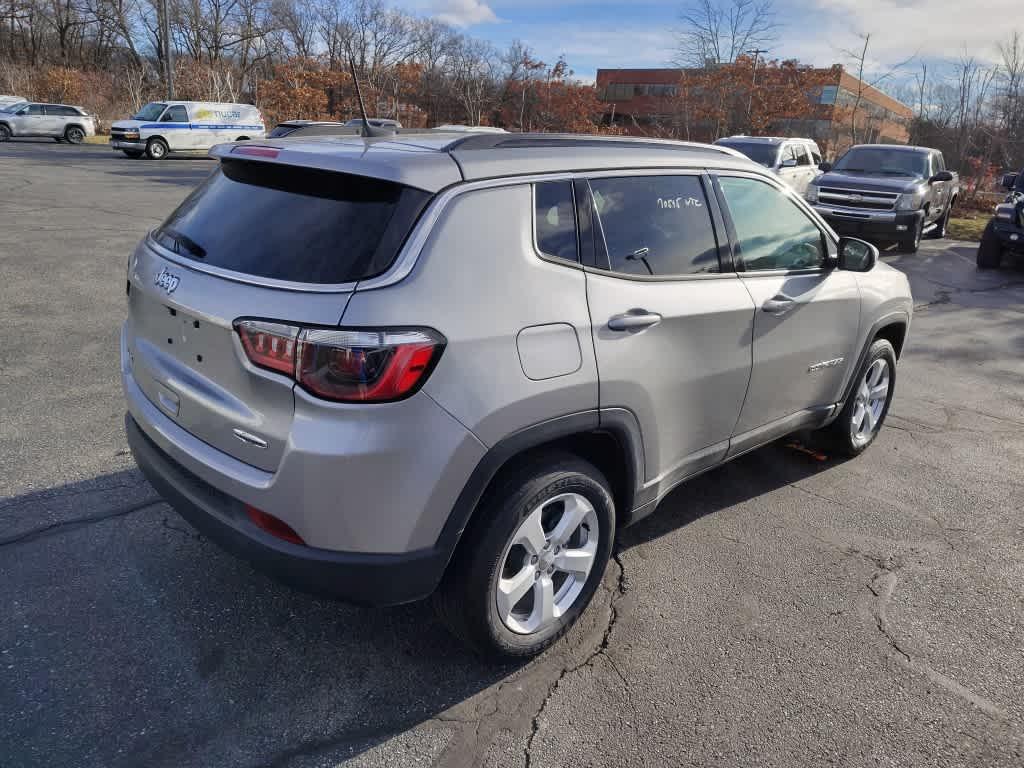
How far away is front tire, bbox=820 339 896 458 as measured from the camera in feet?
14.8

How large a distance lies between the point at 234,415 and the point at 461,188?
1020mm

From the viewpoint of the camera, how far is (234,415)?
2.40m

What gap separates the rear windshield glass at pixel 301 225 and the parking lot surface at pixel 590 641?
0.77m

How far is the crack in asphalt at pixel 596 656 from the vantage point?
2.48 metres

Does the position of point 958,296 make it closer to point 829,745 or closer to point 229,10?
point 829,745

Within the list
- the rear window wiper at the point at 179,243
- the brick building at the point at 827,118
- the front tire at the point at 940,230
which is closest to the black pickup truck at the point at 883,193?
the front tire at the point at 940,230

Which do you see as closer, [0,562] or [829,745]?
[829,745]

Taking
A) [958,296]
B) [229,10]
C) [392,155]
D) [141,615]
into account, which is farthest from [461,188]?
[229,10]

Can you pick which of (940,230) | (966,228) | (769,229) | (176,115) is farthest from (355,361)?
(176,115)

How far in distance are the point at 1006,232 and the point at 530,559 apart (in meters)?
12.9

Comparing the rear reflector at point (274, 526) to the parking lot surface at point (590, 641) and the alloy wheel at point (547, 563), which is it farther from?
the alloy wheel at point (547, 563)

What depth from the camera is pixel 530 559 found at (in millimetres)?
2762

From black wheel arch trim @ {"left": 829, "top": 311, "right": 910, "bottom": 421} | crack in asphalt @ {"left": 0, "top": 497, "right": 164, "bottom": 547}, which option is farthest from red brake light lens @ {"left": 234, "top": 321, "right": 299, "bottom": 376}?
black wheel arch trim @ {"left": 829, "top": 311, "right": 910, "bottom": 421}

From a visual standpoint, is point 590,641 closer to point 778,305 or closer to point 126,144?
point 778,305
